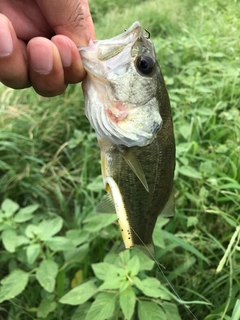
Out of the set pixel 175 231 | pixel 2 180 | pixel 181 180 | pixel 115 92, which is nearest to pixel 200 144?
pixel 181 180

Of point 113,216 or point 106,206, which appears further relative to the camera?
point 113,216

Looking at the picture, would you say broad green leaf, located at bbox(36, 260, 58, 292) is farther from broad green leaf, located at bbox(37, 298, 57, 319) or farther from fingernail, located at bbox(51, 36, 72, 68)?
fingernail, located at bbox(51, 36, 72, 68)

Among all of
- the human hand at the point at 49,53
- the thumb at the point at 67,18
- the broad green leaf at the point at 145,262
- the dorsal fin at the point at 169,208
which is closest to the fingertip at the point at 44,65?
the human hand at the point at 49,53

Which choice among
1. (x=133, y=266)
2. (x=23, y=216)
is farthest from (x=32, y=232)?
(x=133, y=266)

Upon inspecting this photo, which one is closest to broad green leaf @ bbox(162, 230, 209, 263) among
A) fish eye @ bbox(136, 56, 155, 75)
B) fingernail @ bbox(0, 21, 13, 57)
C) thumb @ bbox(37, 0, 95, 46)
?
fish eye @ bbox(136, 56, 155, 75)

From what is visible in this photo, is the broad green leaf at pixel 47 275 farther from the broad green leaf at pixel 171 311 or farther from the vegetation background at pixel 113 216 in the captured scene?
the broad green leaf at pixel 171 311

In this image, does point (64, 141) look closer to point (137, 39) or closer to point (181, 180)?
point (181, 180)

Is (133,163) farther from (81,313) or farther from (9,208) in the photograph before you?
(9,208)
